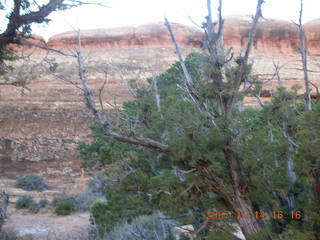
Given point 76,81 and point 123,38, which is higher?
point 123,38

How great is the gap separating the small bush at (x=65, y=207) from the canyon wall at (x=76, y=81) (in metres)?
5.76

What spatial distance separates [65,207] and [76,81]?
71.1 feet

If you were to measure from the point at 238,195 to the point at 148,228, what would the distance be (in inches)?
180

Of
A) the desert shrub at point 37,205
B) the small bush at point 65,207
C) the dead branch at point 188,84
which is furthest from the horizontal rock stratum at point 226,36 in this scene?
the dead branch at point 188,84

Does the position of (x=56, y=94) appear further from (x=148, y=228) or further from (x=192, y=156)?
(x=192, y=156)

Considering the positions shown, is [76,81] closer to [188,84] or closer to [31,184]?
[31,184]

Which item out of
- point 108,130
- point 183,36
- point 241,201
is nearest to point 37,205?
point 108,130

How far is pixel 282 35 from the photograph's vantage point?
46.4 m

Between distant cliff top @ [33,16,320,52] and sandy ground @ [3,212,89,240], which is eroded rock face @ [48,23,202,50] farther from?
sandy ground @ [3,212,89,240]

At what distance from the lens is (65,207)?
56.6 feet

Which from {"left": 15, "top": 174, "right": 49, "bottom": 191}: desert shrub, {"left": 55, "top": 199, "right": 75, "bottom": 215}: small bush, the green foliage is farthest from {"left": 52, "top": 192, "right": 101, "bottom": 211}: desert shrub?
the green foliage

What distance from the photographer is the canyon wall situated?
31.8 metres

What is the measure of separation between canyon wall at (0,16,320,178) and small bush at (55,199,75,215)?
5764mm

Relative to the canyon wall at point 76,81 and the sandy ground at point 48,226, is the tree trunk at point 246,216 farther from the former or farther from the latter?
the canyon wall at point 76,81
